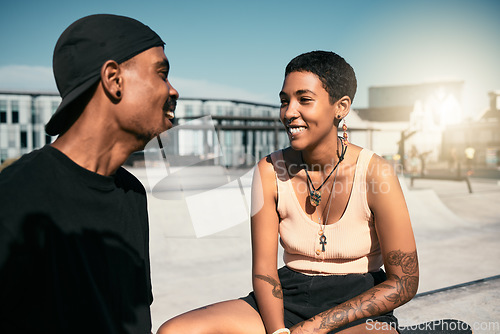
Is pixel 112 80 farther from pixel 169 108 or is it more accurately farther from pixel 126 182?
pixel 126 182

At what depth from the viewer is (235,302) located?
6.15 feet

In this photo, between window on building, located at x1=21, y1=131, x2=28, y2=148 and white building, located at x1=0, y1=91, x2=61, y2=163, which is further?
window on building, located at x1=21, y1=131, x2=28, y2=148

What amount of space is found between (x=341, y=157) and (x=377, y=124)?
1514 inches

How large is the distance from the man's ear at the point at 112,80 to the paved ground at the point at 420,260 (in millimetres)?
2331

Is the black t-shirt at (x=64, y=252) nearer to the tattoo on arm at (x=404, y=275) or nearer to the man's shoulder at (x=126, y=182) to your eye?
the man's shoulder at (x=126, y=182)

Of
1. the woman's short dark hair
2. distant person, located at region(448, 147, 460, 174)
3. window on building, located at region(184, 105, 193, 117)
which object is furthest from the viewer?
window on building, located at region(184, 105, 193, 117)

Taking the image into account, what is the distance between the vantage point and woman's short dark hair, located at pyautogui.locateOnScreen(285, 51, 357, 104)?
1.81 m

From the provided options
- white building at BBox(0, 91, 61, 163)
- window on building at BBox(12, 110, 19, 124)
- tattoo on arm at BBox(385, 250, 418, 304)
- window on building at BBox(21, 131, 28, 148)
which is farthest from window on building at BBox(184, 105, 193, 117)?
tattoo on arm at BBox(385, 250, 418, 304)

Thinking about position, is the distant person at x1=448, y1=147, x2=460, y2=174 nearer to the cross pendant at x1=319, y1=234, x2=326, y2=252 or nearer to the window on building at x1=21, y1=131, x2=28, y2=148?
the cross pendant at x1=319, y1=234, x2=326, y2=252

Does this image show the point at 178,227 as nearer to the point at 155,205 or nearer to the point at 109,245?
the point at 155,205

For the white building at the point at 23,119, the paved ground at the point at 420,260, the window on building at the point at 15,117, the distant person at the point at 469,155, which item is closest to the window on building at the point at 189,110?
the white building at the point at 23,119

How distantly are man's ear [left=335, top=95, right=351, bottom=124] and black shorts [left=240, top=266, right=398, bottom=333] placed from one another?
0.82 m

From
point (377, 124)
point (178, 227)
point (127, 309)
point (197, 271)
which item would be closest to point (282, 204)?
point (127, 309)

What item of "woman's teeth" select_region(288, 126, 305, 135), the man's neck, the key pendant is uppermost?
"woman's teeth" select_region(288, 126, 305, 135)
